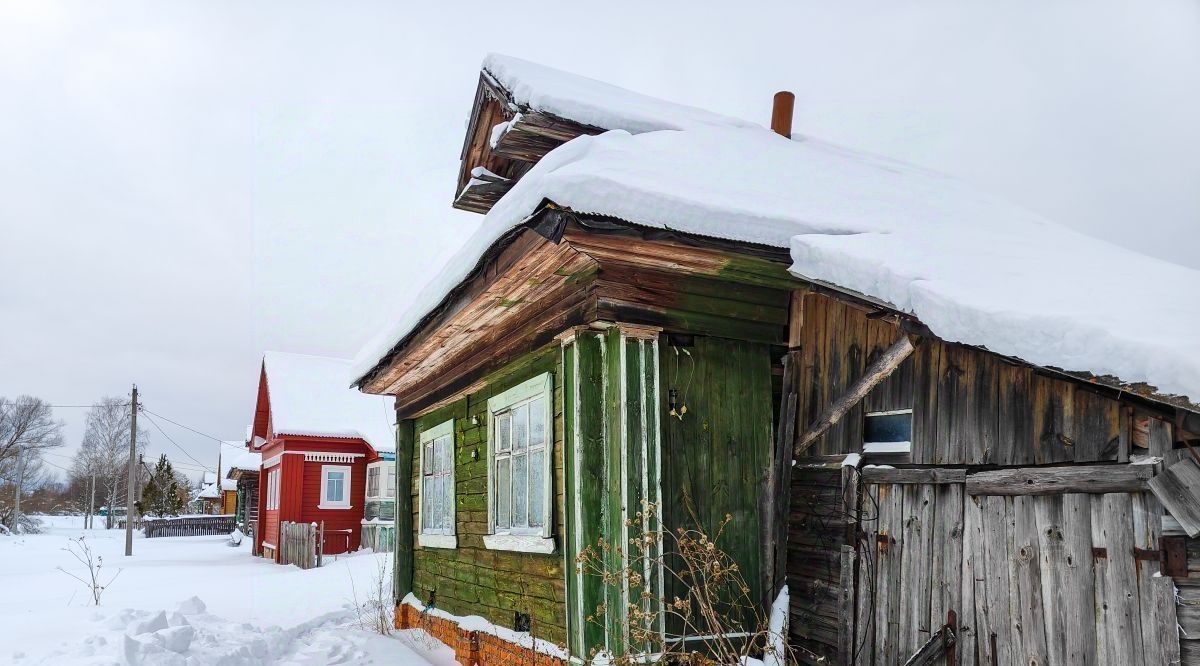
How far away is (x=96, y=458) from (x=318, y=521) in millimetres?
65132

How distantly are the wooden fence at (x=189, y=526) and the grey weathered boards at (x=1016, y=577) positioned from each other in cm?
3985

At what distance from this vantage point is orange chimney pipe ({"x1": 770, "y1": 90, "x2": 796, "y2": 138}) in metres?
9.29

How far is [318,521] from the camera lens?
23516 mm

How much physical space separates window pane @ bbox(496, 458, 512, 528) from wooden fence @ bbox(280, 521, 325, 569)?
45.9 ft

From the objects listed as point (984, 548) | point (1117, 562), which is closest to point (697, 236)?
point (984, 548)

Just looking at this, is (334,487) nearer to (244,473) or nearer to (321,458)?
(321,458)

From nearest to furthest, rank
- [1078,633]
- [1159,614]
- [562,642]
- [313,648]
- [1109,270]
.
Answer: [1159,614] < [1078,633] < [1109,270] < [562,642] < [313,648]

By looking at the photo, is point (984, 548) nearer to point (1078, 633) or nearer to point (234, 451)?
point (1078, 633)

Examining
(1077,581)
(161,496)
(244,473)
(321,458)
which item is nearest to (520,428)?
(1077,581)

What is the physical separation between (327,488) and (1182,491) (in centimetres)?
2292

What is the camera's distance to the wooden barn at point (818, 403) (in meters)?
3.89

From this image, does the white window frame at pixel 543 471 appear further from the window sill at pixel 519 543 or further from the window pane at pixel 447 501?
the window pane at pixel 447 501

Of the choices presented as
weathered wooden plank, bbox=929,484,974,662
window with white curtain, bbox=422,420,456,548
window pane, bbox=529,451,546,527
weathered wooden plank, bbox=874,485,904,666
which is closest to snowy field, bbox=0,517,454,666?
window with white curtain, bbox=422,420,456,548

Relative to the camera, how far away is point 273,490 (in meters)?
25.1
